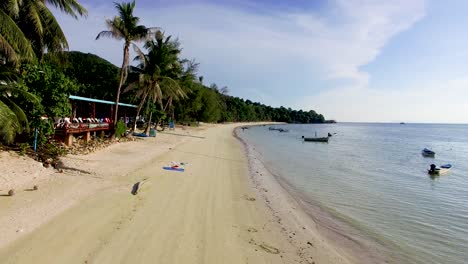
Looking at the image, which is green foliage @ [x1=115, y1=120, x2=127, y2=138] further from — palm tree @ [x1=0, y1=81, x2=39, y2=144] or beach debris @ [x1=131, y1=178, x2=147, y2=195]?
beach debris @ [x1=131, y1=178, x2=147, y2=195]

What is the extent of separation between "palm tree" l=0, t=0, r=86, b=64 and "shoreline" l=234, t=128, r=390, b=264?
8991 mm

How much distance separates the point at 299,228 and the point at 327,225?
1.16m

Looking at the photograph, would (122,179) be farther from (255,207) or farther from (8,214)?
(255,207)

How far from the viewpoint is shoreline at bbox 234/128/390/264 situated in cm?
621

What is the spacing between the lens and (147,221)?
20.5 ft

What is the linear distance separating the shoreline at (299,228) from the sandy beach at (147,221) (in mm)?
28

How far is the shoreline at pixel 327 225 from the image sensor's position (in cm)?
621

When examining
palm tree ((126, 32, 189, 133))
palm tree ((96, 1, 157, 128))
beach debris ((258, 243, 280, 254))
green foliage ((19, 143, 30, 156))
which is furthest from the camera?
palm tree ((126, 32, 189, 133))

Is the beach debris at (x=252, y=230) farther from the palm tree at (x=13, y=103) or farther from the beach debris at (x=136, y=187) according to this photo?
the palm tree at (x=13, y=103)

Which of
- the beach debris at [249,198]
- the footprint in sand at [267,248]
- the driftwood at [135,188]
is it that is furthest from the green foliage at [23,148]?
the footprint in sand at [267,248]

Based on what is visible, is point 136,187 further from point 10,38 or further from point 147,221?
point 10,38

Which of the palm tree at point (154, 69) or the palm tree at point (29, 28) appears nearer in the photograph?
the palm tree at point (29, 28)

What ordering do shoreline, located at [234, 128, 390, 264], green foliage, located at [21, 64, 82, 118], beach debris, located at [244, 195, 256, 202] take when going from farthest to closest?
green foliage, located at [21, 64, 82, 118]
beach debris, located at [244, 195, 256, 202]
shoreline, located at [234, 128, 390, 264]

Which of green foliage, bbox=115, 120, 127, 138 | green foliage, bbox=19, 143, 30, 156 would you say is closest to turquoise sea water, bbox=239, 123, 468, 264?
green foliage, bbox=19, 143, 30, 156
